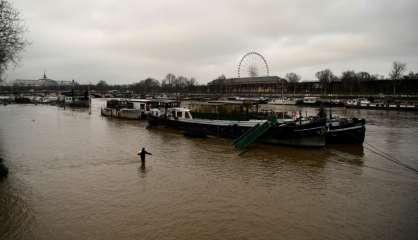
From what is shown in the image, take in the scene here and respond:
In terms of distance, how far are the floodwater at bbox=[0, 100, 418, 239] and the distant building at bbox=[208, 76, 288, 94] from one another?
434 ft

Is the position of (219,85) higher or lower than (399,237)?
Answer: higher

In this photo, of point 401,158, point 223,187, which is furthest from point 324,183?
point 401,158

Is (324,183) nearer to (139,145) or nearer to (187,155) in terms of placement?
(187,155)

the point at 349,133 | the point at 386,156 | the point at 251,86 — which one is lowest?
the point at 386,156

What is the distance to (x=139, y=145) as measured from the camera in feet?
104

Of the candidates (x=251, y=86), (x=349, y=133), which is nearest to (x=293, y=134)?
(x=349, y=133)

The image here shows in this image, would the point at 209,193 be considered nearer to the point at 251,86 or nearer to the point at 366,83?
the point at 366,83

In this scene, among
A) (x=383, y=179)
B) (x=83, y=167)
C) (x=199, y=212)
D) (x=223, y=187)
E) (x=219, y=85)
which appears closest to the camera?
(x=199, y=212)

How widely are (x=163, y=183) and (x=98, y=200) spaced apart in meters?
4.02

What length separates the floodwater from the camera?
13.3 metres

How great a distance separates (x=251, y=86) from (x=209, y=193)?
163m

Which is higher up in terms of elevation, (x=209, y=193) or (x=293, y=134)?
(x=293, y=134)

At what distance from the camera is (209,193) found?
17578mm

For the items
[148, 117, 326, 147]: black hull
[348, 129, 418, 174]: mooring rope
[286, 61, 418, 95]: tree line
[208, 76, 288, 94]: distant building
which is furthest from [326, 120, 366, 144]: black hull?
[208, 76, 288, 94]: distant building
